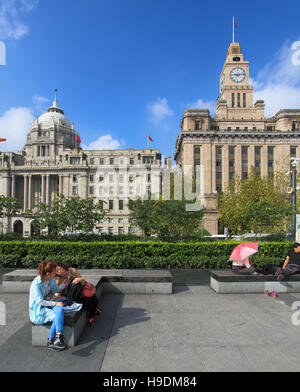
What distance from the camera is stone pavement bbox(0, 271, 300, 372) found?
173 inches

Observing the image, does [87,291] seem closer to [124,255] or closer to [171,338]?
[171,338]

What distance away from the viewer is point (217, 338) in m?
5.43

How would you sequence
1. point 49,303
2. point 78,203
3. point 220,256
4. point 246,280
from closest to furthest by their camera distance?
1. point 49,303
2. point 246,280
3. point 220,256
4. point 78,203

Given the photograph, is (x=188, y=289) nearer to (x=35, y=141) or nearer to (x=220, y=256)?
(x=220, y=256)

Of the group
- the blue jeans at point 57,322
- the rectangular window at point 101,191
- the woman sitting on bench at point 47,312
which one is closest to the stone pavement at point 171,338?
the woman sitting on bench at point 47,312

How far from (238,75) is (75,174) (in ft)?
177

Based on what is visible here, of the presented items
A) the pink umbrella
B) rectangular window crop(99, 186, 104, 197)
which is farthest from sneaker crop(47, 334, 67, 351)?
rectangular window crop(99, 186, 104, 197)

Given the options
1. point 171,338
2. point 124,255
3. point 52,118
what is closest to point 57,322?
point 171,338

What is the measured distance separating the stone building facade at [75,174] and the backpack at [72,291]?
181 feet

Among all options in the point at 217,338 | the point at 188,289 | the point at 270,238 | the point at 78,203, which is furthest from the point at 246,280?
the point at 78,203

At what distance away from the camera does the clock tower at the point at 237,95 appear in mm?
65438

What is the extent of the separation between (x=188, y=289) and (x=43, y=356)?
20.1ft

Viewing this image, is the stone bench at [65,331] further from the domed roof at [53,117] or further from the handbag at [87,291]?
the domed roof at [53,117]
